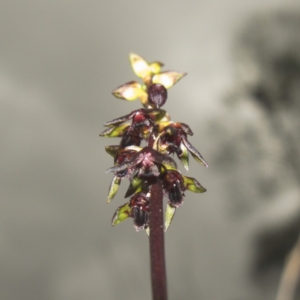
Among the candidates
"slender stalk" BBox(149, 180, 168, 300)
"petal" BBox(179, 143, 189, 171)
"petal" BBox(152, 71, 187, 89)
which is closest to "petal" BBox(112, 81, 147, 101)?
"petal" BBox(152, 71, 187, 89)

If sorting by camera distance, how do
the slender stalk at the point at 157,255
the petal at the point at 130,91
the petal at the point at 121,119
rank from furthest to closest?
the petal at the point at 130,91 < the petal at the point at 121,119 < the slender stalk at the point at 157,255

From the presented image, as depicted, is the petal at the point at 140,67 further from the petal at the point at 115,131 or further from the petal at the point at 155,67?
the petal at the point at 115,131

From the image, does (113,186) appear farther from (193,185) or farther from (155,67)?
(155,67)

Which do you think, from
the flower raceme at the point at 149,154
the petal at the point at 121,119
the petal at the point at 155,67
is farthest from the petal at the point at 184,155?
the petal at the point at 155,67

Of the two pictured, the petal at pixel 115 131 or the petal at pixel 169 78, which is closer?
the petal at pixel 115 131

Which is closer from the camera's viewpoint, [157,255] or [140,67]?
[157,255]

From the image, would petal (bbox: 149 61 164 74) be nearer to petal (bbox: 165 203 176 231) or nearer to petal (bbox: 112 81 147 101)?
petal (bbox: 112 81 147 101)

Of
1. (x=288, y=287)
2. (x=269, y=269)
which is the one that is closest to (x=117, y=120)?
(x=288, y=287)

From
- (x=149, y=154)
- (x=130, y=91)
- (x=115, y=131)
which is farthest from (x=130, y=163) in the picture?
(x=130, y=91)
